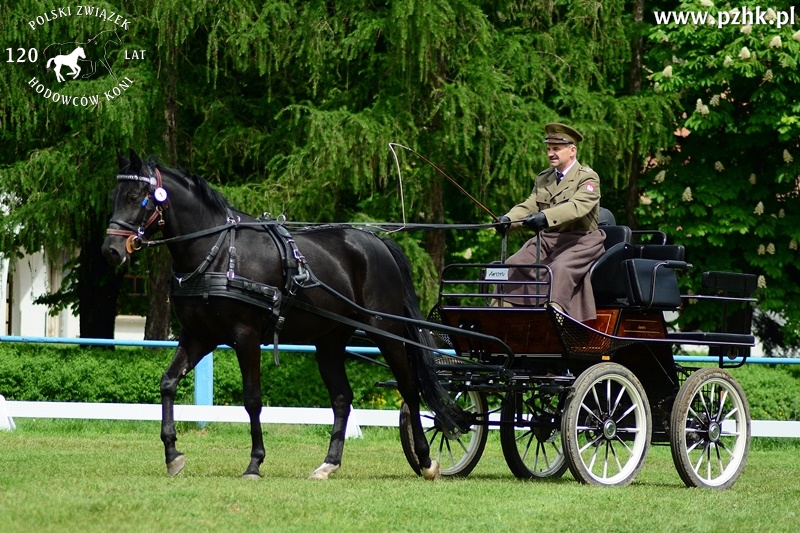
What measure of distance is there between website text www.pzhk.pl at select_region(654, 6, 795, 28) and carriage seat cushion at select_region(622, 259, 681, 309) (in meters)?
8.74

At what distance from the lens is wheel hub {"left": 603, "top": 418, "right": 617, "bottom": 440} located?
954 centimetres

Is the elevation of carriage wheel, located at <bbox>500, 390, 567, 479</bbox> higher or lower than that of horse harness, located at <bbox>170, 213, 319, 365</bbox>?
lower

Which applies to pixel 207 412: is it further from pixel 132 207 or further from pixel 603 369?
pixel 603 369

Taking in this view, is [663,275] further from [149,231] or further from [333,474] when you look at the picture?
[149,231]

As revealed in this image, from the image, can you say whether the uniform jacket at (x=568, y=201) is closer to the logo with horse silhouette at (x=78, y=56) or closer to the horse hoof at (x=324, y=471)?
the horse hoof at (x=324, y=471)

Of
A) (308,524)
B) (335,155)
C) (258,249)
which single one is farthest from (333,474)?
(335,155)

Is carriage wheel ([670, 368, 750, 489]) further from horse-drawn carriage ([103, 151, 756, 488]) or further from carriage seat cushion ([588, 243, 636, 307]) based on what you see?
carriage seat cushion ([588, 243, 636, 307])

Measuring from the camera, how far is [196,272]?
8961mm

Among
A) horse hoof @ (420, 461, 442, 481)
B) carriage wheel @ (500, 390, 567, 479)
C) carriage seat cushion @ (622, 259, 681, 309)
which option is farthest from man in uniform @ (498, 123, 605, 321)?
horse hoof @ (420, 461, 442, 481)

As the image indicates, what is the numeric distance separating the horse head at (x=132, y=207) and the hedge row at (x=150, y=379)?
20.8 ft

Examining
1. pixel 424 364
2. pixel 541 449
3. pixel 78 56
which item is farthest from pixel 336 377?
pixel 78 56

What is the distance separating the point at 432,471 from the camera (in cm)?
979

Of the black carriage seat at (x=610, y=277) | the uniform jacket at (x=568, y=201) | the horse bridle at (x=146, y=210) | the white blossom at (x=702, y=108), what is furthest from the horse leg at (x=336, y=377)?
the white blossom at (x=702, y=108)

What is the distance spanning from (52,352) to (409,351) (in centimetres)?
666
